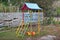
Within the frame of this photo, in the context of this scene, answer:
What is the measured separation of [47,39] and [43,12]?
996 centimetres

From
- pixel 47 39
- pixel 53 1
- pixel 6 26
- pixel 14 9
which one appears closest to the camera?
pixel 47 39

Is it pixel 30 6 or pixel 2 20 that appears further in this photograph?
pixel 2 20

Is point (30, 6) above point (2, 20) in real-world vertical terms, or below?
above

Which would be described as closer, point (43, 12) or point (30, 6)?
point (30, 6)

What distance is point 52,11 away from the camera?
68.6 feet

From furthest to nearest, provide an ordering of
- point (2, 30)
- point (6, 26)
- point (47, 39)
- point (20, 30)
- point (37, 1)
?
point (37, 1), point (6, 26), point (2, 30), point (20, 30), point (47, 39)

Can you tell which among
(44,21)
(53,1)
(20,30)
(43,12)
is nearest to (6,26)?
(20,30)

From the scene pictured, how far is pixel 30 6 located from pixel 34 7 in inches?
11.3

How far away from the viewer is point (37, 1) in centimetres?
2028

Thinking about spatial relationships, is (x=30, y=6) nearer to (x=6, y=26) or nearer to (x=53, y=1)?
(x=6, y=26)

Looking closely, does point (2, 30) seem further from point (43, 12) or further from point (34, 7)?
point (43, 12)

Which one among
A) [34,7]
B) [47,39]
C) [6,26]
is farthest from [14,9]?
[47,39]

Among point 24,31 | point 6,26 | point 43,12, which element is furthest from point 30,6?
point 43,12

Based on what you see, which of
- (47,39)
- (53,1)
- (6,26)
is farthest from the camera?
(53,1)
